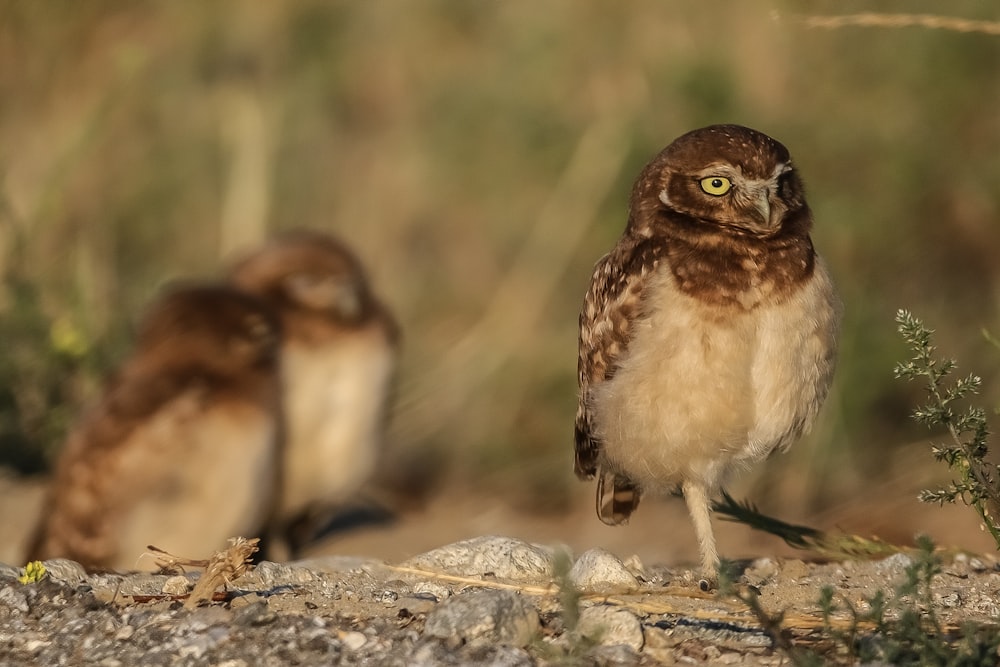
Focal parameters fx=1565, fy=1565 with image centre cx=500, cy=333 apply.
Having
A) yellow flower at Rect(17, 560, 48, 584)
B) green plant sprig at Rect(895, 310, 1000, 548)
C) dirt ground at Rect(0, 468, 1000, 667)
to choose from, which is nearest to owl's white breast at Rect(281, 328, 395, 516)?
dirt ground at Rect(0, 468, 1000, 667)

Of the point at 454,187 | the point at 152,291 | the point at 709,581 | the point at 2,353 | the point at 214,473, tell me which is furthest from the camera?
the point at 454,187

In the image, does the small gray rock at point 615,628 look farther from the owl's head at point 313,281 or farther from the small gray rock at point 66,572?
the owl's head at point 313,281

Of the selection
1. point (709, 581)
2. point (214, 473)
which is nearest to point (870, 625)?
point (709, 581)

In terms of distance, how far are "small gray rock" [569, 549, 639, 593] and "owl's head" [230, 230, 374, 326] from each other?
4.25 metres

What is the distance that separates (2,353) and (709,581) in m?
4.82

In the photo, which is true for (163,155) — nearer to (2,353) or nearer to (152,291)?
(152,291)

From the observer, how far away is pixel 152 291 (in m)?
9.42

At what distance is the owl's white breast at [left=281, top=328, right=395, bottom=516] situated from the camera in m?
8.02

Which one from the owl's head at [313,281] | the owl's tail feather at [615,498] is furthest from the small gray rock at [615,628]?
the owl's head at [313,281]

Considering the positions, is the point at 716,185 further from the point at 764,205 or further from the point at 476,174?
the point at 476,174

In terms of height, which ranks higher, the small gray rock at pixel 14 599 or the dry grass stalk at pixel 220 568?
the dry grass stalk at pixel 220 568

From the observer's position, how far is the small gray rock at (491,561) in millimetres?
4059

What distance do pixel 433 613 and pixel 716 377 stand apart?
120cm

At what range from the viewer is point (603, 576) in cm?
395
